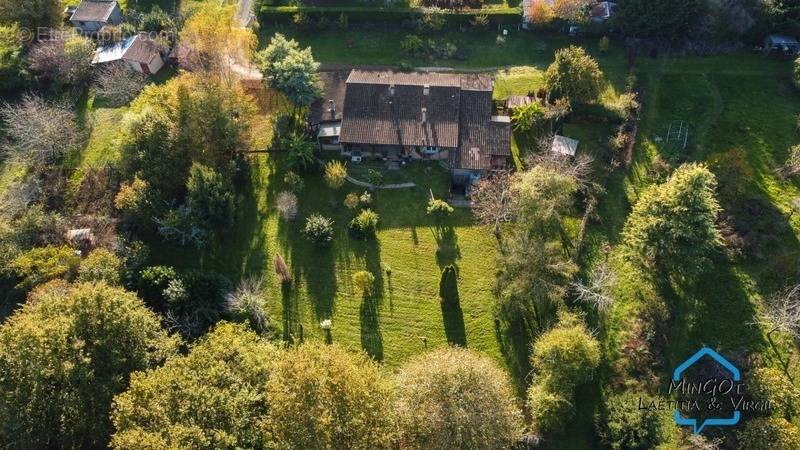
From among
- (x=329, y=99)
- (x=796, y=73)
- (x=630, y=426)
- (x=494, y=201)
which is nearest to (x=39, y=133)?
(x=329, y=99)

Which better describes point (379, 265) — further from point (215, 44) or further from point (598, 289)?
point (215, 44)

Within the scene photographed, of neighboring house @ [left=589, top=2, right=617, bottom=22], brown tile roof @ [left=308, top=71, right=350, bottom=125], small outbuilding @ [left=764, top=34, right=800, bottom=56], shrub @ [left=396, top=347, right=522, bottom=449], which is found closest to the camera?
shrub @ [left=396, top=347, right=522, bottom=449]

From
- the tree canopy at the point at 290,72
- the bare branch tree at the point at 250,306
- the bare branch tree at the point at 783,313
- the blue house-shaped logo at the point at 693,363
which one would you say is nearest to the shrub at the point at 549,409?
the blue house-shaped logo at the point at 693,363

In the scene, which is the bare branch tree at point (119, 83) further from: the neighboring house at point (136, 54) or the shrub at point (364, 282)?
the shrub at point (364, 282)

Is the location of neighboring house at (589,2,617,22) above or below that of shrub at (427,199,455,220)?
above

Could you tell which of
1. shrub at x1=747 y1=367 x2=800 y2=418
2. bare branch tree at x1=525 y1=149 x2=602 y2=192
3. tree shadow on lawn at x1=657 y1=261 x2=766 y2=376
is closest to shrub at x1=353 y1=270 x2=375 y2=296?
bare branch tree at x1=525 y1=149 x2=602 y2=192

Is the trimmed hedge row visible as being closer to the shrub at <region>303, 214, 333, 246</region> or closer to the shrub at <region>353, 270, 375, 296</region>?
the shrub at <region>303, 214, 333, 246</region>

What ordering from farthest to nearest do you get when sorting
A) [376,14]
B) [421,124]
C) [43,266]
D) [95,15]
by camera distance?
[95,15] → [376,14] → [421,124] → [43,266]

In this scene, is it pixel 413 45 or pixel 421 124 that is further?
pixel 413 45

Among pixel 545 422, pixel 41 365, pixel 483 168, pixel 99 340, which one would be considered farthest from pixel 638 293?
pixel 41 365
